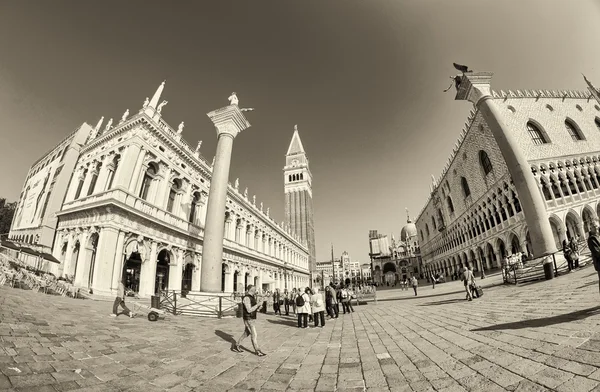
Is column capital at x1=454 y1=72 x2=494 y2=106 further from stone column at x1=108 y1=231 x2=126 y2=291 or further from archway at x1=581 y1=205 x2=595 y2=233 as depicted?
stone column at x1=108 y1=231 x2=126 y2=291

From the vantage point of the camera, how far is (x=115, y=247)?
15.0 m

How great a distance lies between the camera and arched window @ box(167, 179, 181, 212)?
2122 cm

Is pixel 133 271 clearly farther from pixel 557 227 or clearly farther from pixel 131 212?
pixel 557 227

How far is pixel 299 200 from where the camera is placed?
2685 inches

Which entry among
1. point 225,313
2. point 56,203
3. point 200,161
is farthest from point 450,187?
point 56,203

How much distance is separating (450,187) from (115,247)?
45669 mm

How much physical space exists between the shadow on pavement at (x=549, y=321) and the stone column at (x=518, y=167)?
9.14 m

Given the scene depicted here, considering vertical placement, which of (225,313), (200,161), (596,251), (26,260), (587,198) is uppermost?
(200,161)

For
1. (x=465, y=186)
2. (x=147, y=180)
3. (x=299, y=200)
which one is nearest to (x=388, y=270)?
(x=299, y=200)

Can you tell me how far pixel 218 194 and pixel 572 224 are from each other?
113 feet

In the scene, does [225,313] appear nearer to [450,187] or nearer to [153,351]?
[153,351]

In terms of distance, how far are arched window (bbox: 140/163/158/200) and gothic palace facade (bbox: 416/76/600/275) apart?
33.0 meters

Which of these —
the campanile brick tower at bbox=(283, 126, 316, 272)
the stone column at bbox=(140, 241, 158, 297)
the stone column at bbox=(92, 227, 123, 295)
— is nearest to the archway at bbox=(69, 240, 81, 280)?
the stone column at bbox=(92, 227, 123, 295)

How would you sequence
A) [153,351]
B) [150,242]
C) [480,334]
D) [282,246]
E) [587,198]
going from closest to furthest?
[480,334]
[153,351]
[150,242]
[587,198]
[282,246]
